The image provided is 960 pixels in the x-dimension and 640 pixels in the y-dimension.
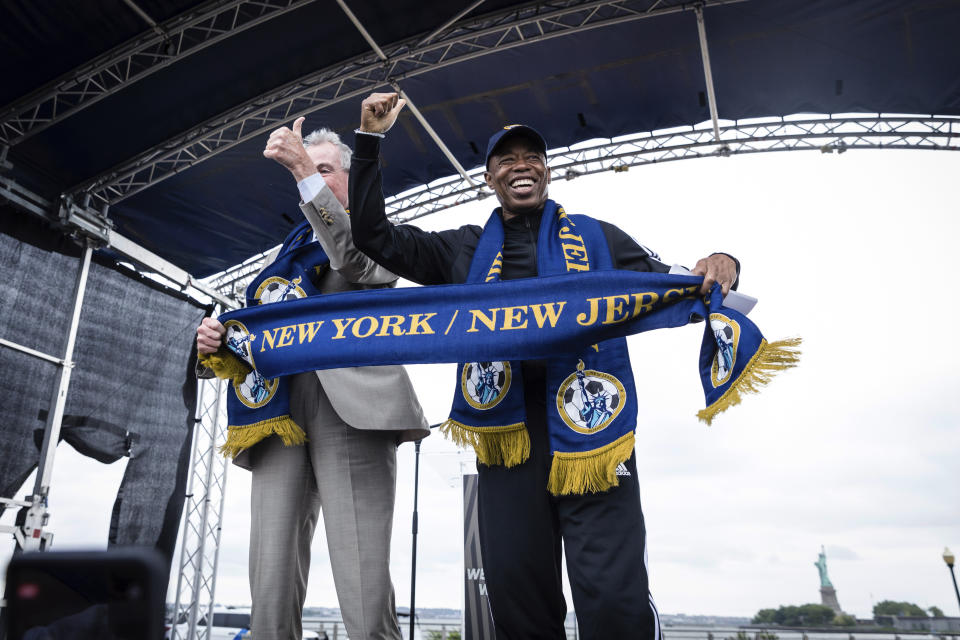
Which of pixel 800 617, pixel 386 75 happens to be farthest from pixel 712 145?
pixel 800 617

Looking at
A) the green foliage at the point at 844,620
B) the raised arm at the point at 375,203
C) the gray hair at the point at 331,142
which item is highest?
the gray hair at the point at 331,142

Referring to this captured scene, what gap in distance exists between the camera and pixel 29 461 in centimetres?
512

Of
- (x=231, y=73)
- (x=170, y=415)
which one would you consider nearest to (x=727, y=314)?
(x=231, y=73)

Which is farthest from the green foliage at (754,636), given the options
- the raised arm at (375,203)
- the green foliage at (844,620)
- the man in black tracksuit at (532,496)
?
the green foliage at (844,620)

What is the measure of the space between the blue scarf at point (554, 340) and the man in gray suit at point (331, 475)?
154 millimetres

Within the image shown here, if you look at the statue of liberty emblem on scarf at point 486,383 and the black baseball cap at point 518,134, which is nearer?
the statue of liberty emblem on scarf at point 486,383

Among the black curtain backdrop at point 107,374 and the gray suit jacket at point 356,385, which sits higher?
the black curtain backdrop at point 107,374

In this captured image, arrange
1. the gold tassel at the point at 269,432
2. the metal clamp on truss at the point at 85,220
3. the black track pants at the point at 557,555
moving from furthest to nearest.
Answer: the metal clamp on truss at the point at 85,220
the gold tassel at the point at 269,432
the black track pants at the point at 557,555

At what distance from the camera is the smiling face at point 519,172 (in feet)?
5.90

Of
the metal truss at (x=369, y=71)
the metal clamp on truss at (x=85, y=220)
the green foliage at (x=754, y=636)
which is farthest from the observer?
the green foliage at (x=754, y=636)

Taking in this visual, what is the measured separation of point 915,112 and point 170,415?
7441 millimetres

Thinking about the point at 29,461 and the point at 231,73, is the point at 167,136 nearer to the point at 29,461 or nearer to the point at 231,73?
the point at 231,73

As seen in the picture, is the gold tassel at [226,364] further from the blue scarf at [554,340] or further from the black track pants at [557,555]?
the black track pants at [557,555]

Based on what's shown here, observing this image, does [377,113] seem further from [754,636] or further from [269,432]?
[754,636]
